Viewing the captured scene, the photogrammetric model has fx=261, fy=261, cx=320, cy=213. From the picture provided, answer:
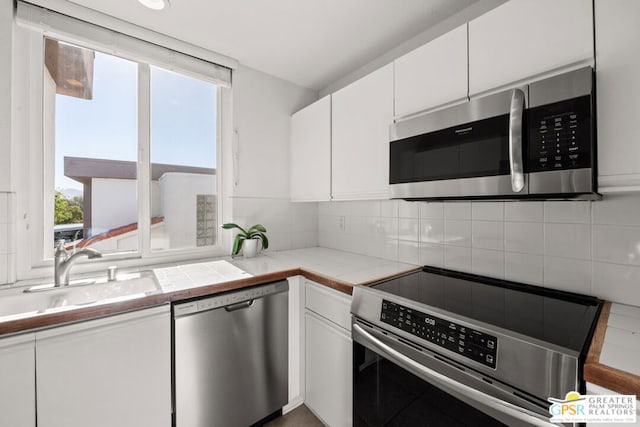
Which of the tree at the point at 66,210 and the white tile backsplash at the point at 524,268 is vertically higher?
the tree at the point at 66,210

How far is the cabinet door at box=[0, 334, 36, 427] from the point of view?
915 mm

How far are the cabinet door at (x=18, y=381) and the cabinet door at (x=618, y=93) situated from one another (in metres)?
2.06

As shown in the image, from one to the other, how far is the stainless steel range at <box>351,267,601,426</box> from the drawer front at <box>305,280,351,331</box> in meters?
0.10

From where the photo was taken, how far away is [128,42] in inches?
63.3

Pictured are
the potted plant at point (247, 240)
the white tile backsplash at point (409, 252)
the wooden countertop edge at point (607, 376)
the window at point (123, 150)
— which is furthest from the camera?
the potted plant at point (247, 240)

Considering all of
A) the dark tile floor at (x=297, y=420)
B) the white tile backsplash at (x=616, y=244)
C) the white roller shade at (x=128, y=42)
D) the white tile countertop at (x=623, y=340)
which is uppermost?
the white roller shade at (x=128, y=42)

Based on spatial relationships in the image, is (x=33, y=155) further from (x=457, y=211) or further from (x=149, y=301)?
(x=457, y=211)

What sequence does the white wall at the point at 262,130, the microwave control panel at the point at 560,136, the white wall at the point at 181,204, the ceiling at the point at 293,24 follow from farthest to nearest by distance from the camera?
the white wall at the point at 262,130 → the white wall at the point at 181,204 → the ceiling at the point at 293,24 → the microwave control panel at the point at 560,136

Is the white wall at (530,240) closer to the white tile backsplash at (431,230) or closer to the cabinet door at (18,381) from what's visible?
the white tile backsplash at (431,230)

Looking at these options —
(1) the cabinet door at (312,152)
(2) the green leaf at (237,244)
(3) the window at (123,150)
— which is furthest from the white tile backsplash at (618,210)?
(3) the window at (123,150)

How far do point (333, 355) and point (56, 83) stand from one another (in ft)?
7.25

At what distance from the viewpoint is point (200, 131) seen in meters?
2.04

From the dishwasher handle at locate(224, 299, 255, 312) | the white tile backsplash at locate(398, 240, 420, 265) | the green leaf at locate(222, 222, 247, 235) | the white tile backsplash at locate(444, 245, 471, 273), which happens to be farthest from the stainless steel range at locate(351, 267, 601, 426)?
the green leaf at locate(222, 222, 247, 235)

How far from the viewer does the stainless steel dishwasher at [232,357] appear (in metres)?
1.25
